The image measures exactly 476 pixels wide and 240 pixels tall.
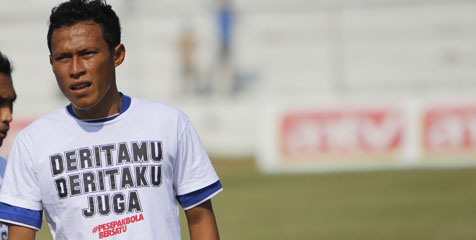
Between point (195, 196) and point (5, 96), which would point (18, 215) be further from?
point (5, 96)

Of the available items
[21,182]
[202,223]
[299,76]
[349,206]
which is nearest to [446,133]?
[349,206]

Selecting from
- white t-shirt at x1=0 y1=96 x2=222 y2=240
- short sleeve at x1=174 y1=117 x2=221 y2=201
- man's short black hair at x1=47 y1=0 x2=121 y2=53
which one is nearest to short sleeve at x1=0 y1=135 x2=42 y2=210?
white t-shirt at x1=0 y1=96 x2=222 y2=240

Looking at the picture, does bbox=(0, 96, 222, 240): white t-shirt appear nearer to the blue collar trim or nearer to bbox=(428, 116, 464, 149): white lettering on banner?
the blue collar trim

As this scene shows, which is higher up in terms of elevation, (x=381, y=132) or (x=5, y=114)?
(x=5, y=114)

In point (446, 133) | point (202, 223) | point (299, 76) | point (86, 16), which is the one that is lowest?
point (446, 133)

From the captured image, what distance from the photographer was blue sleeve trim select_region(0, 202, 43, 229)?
2.69 meters

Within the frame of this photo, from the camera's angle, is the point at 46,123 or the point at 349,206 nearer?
the point at 46,123

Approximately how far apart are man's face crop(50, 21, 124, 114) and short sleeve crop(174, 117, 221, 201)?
1.12ft

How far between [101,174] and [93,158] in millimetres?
66

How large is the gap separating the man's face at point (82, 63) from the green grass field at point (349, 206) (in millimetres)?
6154

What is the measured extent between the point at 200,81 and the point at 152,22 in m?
2.08

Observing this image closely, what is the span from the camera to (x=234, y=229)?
9.27 meters

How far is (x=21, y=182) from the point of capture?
2691mm

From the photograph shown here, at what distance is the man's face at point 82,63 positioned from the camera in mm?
2688
